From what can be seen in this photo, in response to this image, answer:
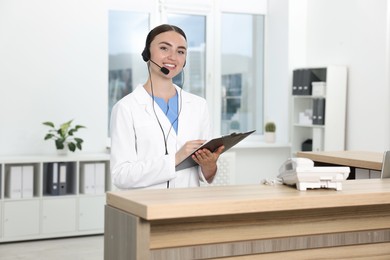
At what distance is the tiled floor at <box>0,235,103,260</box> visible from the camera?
554 cm

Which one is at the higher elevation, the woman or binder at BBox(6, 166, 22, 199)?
the woman

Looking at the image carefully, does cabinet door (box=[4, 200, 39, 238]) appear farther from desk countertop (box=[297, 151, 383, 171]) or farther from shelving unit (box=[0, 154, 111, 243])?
desk countertop (box=[297, 151, 383, 171])

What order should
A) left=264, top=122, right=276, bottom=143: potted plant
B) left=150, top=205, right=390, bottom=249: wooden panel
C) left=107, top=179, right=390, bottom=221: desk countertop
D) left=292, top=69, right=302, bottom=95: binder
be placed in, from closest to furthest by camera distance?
1. left=107, top=179, right=390, bottom=221: desk countertop
2. left=150, top=205, right=390, bottom=249: wooden panel
3. left=292, top=69, right=302, bottom=95: binder
4. left=264, top=122, right=276, bottom=143: potted plant

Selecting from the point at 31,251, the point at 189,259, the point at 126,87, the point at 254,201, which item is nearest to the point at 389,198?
the point at 254,201

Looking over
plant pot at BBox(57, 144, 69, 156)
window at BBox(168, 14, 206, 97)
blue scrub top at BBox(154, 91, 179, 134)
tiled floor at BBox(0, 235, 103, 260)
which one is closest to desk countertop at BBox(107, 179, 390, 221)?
blue scrub top at BBox(154, 91, 179, 134)

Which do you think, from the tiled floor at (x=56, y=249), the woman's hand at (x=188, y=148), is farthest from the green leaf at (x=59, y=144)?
the woman's hand at (x=188, y=148)

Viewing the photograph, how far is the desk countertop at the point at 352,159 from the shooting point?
3.89 meters

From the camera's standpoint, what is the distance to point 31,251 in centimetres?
575

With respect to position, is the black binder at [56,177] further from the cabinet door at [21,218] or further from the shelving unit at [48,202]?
the cabinet door at [21,218]

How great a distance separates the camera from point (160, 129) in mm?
2996

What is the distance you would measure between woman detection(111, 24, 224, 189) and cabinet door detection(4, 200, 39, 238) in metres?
3.37

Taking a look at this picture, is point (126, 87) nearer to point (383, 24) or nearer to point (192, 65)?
point (192, 65)

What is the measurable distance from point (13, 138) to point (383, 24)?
3.77m

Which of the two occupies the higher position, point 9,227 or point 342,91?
point 342,91
